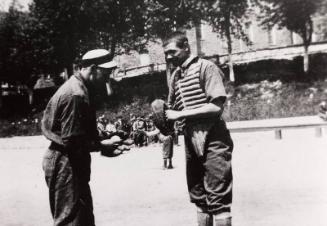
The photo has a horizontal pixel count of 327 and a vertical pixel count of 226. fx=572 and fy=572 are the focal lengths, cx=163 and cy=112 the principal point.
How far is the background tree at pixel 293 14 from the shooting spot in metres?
35.9

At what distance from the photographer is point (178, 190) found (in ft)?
33.8

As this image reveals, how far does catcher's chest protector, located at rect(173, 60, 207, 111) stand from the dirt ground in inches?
83.9

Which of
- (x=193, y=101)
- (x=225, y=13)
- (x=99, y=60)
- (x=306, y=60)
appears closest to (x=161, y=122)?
(x=193, y=101)

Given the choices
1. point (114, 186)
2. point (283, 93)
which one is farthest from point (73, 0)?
point (114, 186)

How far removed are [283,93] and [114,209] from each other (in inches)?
997

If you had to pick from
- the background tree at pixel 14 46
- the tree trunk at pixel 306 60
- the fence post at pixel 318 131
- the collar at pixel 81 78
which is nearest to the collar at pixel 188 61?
the collar at pixel 81 78

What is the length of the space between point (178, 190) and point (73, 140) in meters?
5.94

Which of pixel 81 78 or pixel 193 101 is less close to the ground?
pixel 81 78

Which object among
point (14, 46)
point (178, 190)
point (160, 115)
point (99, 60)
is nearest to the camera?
point (99, 60)

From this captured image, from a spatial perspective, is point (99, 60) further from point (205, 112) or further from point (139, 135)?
point (139, 135)

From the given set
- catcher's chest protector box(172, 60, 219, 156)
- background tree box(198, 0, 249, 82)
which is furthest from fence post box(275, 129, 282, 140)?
background tree box(198, 0, 249, 82)

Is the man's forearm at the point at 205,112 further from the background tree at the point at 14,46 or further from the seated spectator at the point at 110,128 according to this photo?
the background tree at the point at 14,46

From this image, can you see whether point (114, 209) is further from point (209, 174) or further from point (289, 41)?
point (289, 41)

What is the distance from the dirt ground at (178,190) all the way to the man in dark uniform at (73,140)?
2676mm
